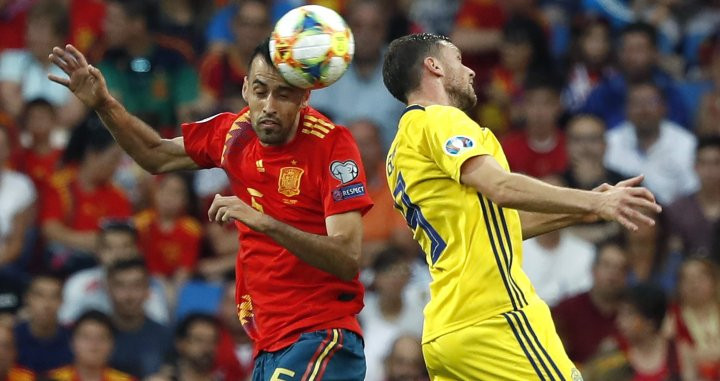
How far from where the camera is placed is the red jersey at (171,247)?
12.0 metres

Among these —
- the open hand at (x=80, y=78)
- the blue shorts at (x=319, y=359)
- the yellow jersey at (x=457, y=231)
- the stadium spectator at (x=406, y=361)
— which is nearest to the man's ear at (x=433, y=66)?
the yellow jersey at (x=457, y=231)

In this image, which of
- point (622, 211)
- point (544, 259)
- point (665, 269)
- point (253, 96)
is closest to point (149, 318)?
point (544, 259)

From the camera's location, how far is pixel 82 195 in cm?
1250

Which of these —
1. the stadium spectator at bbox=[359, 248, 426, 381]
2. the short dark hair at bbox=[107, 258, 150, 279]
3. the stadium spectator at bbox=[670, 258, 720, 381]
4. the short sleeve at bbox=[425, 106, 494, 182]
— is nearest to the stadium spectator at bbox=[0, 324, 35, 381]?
the short dark hair at bbox=[107, 258, 150, 279]

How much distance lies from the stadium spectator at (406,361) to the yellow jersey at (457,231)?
3.76m

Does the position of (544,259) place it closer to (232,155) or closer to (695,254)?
(695,254)

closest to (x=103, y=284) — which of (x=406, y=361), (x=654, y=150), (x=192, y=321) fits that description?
(x=192, y=321)

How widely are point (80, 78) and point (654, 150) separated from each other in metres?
6.42

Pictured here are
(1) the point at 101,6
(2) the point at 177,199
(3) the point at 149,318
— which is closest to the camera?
(3) the point at 149,318

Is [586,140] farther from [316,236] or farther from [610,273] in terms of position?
[316,236]

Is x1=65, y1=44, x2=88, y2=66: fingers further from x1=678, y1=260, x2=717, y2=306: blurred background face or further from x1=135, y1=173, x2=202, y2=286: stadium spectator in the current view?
x1=678, y1=260, x2=717, y2=306: blurred background face

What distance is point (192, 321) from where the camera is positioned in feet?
35.4

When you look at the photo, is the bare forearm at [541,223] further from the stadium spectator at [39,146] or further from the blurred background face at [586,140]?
the stadium spectator at [39,146]

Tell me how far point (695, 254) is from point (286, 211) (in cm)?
550
